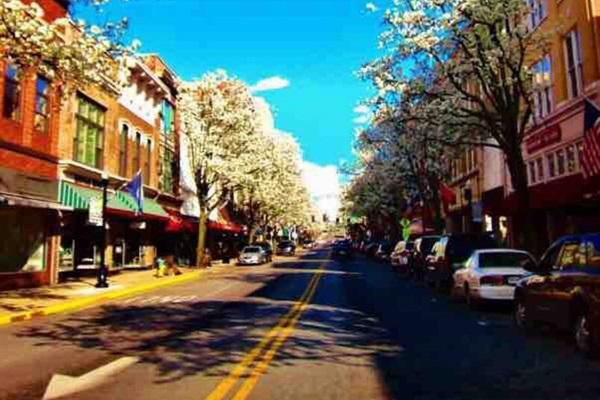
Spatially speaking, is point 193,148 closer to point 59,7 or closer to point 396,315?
point 59,7

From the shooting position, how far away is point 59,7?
87.4ft

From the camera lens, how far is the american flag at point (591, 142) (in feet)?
63.6

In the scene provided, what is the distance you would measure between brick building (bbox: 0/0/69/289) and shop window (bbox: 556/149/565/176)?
19941 mm

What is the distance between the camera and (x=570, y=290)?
398 inches

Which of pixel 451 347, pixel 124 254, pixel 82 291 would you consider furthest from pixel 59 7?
pixel 451 347

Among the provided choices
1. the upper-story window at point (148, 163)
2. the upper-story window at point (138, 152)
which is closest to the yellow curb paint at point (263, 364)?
the upper-story window at point (138, 152)

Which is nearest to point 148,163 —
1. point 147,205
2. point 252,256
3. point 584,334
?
point 147,205

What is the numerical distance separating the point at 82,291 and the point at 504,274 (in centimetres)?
1432

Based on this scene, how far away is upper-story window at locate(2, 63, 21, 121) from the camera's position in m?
22.7

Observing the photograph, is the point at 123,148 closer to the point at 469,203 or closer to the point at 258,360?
the point at 469,203

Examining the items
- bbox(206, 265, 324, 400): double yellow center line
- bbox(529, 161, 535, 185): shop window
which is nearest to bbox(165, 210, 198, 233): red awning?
bbox(529, 161, 535, 185): shop window

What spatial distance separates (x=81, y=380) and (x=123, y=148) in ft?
94.5

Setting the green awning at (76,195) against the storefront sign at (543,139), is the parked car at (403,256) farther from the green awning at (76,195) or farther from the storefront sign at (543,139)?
the green awning at (76,195)

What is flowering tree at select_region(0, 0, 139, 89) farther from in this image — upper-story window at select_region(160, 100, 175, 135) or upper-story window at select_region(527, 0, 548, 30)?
upper-story window at select_region(160, 100, 175, 135)
